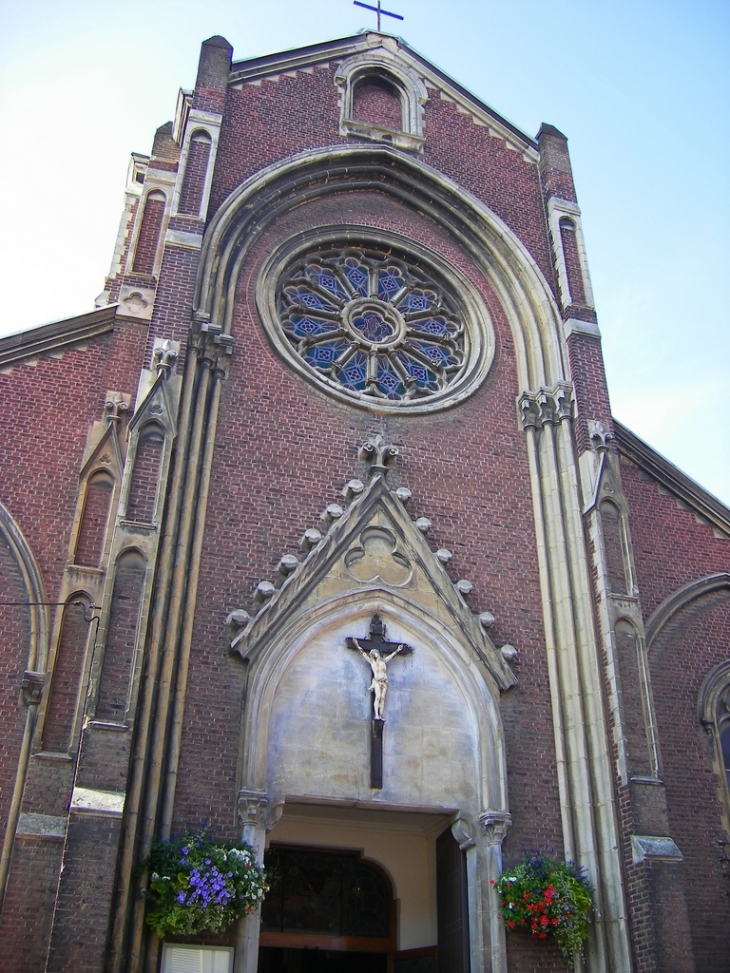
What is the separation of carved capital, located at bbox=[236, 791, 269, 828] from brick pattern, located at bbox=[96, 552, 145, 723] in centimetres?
187

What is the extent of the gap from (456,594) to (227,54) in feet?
36.4

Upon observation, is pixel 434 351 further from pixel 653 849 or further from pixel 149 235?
pixel 653 849

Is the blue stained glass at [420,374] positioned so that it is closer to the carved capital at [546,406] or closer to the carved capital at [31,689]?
the carved capital at [546,406]

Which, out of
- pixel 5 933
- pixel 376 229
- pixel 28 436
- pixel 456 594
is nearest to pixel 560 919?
pixel 456 594

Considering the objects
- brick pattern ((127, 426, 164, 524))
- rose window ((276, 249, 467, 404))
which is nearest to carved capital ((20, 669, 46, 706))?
brick pattern ((127, 426, 164, 524))

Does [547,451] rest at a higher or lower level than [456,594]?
higher

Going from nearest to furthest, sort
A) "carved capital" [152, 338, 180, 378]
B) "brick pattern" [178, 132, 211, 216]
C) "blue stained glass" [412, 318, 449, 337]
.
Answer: "carved capital" [152, 338, 180, 378] < "brick pattern" [178, 132, 211, 216] < "blue stained glass" [412, 318, 449, 337]

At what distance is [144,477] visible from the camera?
548 inches

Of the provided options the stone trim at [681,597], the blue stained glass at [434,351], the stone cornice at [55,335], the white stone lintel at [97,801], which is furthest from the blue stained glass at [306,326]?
the white stone lintel at [97,801]

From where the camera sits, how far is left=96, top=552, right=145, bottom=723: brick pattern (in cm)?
1215

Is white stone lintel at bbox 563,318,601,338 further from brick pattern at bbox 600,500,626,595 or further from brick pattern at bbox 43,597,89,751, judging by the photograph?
brick pattern at bbox 43,597,89,751

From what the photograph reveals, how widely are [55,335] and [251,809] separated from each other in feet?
25.3

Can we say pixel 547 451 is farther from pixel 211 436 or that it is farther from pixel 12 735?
pixel 12 735

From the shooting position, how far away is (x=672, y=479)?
1767 centimetres
